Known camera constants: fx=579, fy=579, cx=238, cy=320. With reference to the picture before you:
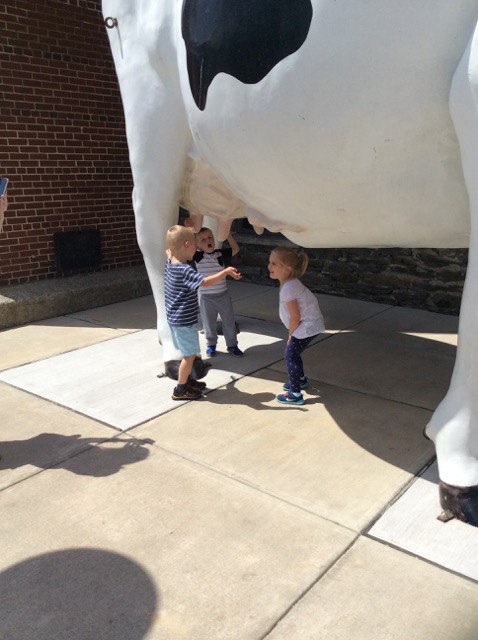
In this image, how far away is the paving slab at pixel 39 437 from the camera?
9.32 feet

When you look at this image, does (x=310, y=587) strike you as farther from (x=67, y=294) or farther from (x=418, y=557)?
(x=67, y=294)

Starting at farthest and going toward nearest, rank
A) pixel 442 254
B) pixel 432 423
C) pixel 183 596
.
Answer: pixel 442 254, pixel 432 423, pixel 183 596

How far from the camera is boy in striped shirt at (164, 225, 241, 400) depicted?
3.46 metres

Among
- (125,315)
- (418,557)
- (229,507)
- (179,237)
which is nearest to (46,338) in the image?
(125,315)

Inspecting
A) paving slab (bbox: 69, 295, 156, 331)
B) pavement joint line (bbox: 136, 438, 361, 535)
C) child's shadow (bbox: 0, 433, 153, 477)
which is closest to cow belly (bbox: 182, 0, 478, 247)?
pavement joint line (bbox: 136, 438, 361, 535)

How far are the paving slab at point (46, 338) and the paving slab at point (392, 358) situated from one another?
1.76 m

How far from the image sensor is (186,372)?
11.7 feet

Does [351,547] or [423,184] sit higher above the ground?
[423,184]

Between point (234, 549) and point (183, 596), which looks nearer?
point (183, 596)

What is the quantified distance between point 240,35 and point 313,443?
1.94 metres

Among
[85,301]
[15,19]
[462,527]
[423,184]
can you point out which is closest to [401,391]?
[462,527]

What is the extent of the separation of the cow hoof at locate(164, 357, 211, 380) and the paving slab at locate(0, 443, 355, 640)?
106 cm

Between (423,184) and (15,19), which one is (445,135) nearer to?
(423,184)

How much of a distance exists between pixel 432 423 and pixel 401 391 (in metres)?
1.24
